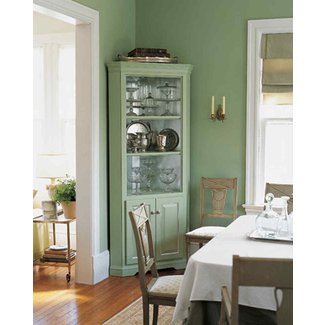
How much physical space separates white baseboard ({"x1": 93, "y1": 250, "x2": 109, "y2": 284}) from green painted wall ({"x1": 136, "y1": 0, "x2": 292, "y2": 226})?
1037 mm

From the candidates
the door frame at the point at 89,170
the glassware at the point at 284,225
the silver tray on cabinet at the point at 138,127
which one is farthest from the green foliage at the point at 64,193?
→ the glassware at the point at 284,225

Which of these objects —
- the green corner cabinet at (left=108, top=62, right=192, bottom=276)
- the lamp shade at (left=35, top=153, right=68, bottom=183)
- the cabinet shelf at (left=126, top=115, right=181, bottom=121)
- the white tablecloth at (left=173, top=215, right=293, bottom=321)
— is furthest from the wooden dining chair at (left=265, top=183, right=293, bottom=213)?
the lamp shade at (left=35, top=153, right=68, bottom=183)

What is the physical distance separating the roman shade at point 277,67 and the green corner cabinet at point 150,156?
74 cm

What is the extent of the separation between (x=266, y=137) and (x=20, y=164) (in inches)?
196

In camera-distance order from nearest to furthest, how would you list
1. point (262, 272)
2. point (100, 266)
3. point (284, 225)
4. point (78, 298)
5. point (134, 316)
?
1. point (262, 272)
2. point (284, 225)
3. point (134, 316)
4. point (78, 298)
5. point (100, 266)

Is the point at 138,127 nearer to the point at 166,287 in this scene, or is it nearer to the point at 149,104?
the point at 149,104

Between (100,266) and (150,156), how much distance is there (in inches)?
45.8

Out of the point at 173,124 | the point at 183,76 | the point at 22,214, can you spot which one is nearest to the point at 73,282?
the point at 173,124

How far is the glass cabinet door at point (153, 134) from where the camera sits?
5.23 m

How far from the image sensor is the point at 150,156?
17.6ft

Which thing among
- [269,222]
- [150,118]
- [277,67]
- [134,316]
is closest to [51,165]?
[150,118]

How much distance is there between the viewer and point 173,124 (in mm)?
5395

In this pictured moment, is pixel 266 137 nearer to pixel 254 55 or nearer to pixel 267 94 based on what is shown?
pixel 267 94

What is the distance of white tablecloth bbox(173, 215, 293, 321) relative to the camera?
256cm
